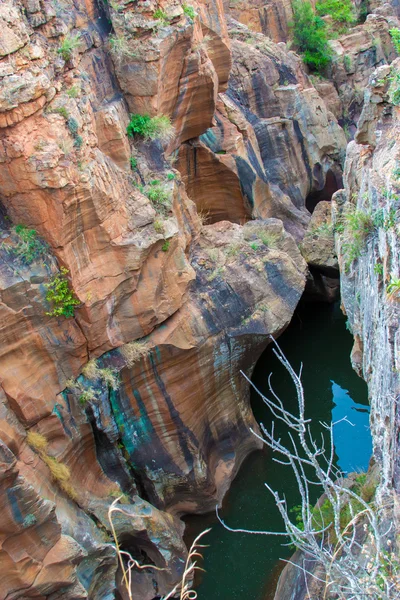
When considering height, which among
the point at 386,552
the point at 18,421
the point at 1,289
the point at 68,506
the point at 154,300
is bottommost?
the point at 68,506

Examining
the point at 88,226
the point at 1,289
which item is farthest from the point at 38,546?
the point at 88,226

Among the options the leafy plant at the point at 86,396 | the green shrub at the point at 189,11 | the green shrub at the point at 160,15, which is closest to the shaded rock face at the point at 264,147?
the green shrub at the point at 189,11

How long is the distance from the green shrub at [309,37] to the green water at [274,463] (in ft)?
30.0

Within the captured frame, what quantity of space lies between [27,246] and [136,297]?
1814 mm

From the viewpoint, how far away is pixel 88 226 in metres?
7.93

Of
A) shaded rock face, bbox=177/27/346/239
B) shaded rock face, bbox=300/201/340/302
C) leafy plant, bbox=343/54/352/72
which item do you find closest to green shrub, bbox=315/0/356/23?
leafy plant, bbox=343/54/352/72

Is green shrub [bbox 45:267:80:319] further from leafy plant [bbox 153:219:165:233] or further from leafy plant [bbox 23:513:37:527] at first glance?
leafy plant [bbox 23:513:37:527]

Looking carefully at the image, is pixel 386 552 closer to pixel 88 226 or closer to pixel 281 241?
pixel 88 226

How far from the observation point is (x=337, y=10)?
20.5m

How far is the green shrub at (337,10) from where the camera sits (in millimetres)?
20266

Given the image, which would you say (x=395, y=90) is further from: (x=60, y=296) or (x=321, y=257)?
(x=60, y=296)

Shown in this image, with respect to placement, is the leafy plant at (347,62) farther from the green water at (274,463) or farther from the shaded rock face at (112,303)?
the shaded rock face at (112,303)

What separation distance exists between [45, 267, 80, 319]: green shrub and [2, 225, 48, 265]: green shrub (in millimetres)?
377

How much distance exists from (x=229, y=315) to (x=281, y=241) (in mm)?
2407
